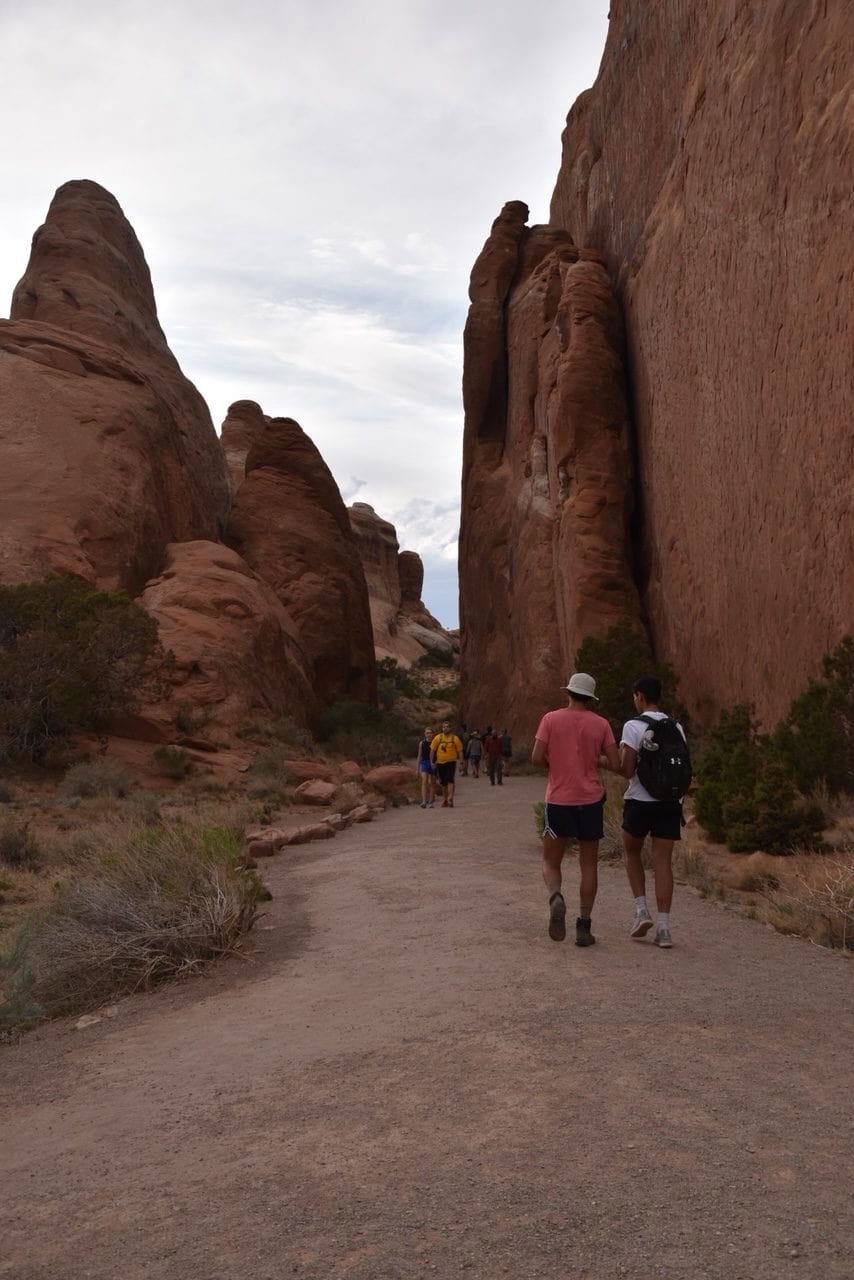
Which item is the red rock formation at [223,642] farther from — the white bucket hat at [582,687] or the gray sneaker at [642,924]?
the gray sneaker at [642,924]

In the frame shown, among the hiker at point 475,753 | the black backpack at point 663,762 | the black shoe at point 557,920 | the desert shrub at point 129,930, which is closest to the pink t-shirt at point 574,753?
the black backpack at point 663,762

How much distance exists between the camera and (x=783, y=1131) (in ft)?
11.6

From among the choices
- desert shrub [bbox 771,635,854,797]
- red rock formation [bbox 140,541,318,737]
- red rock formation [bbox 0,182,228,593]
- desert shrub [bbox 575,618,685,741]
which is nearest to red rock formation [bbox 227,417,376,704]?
red rock formation [bbox 0,182,228,593]

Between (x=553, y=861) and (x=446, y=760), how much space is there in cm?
1207

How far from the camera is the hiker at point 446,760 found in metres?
19.0

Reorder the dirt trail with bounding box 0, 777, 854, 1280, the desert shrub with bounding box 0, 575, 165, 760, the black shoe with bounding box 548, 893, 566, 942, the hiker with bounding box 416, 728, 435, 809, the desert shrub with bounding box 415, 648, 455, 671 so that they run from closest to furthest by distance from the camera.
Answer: the dirt trail with bounding box 0, 777, 854, 1280
the black shoe with bounding box 548, 893, 566, 942
the hiker with bounding box 416, 728, 435, 809
the desert shrub with bounding box 0, 575, 165, 760
the desert shrub with bounding box 415, 648, 455, 671

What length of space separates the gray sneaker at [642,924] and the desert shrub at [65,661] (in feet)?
53.5

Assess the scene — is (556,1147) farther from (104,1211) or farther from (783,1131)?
(104,1211)

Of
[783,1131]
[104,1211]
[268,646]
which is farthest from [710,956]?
[268,646]

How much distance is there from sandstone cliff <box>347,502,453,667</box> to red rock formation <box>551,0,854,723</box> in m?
50.6

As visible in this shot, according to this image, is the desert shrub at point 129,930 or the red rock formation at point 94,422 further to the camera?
→ the red rock formation at point 94,422

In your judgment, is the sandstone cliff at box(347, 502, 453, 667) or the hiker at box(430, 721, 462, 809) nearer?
the hiker at box(430, 721, 462, 809)

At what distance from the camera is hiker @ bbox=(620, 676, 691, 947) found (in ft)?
22.3

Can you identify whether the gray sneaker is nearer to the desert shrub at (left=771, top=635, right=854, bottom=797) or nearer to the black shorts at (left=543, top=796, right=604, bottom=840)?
the black shorts at (left=543, top=796, right=604, bottom=840)
